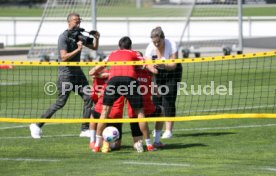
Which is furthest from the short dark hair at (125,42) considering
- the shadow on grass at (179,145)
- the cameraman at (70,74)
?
the shadow on grass at (179,145)

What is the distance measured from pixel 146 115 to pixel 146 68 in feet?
2.58

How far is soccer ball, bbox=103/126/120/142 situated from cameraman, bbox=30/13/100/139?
1610 mm

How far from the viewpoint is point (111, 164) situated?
12.9m

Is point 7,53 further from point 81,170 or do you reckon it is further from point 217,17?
point 81,170

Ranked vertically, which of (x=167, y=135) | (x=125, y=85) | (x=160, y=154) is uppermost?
(x=125, y=85)

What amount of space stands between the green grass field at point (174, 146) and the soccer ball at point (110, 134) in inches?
9.1

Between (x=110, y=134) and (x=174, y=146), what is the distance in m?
1.21

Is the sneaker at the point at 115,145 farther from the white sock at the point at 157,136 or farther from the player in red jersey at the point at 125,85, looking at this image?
the white sock at the point at 157,136

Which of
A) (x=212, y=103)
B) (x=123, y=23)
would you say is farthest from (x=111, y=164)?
(x=123, y=23)

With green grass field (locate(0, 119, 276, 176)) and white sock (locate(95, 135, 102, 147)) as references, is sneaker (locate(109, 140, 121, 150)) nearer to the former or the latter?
green grass field (locate(0, 119, 276, 176))

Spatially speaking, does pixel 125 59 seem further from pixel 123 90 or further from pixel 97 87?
pixel 97 87

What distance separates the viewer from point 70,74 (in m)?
15.8

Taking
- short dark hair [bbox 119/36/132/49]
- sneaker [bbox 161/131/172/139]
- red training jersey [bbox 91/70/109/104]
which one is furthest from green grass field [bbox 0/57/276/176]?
short dark hair [bbox 119/36/132/49]

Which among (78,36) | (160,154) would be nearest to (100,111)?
(160,154)
